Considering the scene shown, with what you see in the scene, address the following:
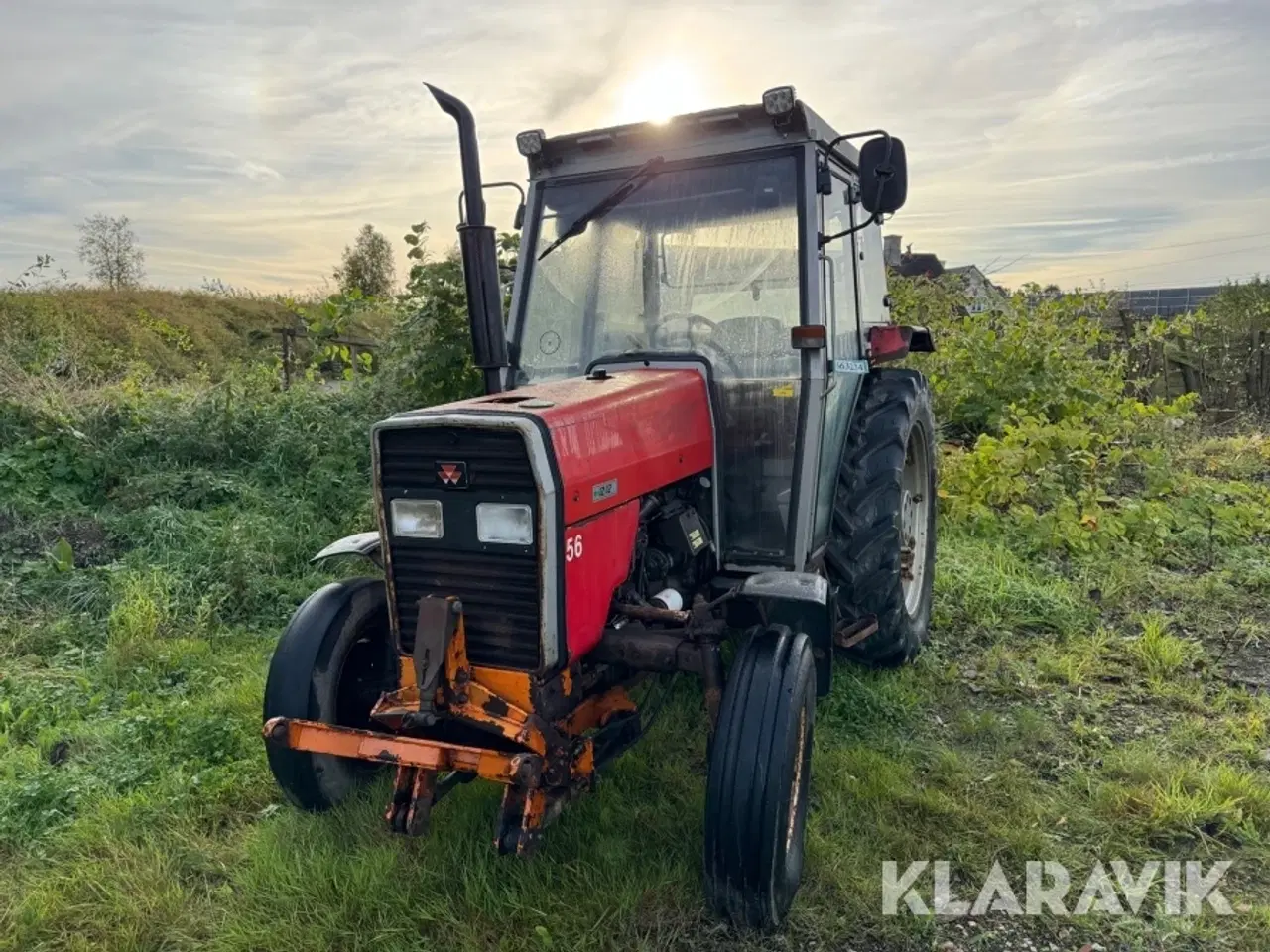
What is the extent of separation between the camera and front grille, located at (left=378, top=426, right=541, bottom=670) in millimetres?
2523

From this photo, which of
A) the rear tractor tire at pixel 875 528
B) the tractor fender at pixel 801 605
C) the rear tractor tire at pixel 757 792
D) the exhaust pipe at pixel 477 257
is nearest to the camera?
the rear tractor tire at pixel 757 792

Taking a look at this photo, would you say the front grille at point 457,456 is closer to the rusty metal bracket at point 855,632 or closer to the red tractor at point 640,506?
the red tractor at point 640,506

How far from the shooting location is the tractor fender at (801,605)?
278 centimetres

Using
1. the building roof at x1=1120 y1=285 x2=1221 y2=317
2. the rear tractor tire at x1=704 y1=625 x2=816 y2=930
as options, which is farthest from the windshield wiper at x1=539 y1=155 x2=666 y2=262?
the building roof at x1=1120 y1=285 x2=1221 y2=317

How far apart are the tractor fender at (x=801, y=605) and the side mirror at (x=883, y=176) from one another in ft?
4.15

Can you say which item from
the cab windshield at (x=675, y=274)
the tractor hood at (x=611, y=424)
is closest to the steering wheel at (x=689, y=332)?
the cab windshield at (x=675, y=274)

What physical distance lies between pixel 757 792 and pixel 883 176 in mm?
1991

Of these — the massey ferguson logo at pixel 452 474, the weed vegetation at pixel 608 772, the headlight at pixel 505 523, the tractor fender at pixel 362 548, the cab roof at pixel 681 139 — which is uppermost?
the cab roof at pixel 681 139

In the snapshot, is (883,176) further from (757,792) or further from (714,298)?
(757,792)

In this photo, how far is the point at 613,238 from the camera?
3.62 m

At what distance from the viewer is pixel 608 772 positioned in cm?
321

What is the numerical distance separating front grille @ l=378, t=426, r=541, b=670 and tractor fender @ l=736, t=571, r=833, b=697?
27.8 inches

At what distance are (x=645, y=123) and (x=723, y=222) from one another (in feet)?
1.58

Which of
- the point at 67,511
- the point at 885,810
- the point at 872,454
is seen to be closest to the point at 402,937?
the point at 885,810
